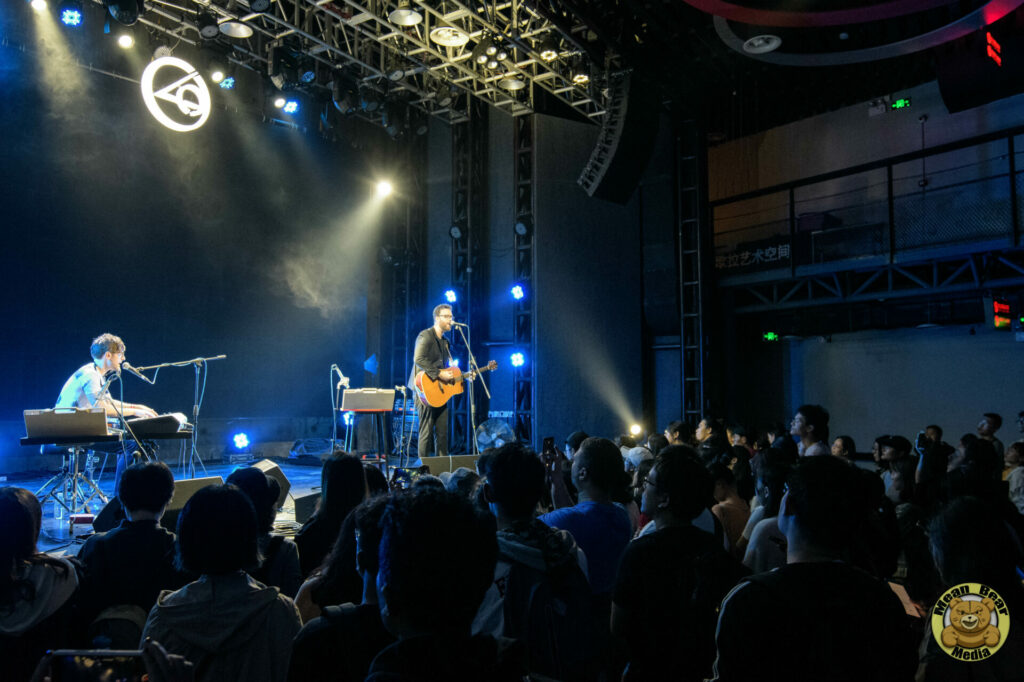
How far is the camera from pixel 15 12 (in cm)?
839

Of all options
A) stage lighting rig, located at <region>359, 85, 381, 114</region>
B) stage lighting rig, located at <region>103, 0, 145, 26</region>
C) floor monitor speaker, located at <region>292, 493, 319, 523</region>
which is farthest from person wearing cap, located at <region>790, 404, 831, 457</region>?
stage lighting rig, located at <region>359, 85, 381, 114</region>

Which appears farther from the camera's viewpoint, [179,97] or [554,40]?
[554,40]

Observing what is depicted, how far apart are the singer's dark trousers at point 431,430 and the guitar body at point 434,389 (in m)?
0.07

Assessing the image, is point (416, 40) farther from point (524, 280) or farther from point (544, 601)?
point (544, 601)

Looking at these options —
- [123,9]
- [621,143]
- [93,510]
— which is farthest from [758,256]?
[93,510]

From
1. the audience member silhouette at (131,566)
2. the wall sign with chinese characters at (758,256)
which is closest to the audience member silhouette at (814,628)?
the audience member silhouette at (131,566)

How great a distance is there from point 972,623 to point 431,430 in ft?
21.3

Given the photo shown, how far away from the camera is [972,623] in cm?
204

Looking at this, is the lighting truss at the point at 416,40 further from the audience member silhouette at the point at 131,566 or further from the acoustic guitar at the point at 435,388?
the audience member silhouette at the point at 131,566

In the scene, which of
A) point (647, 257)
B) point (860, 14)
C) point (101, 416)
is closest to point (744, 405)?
point (647, 257)

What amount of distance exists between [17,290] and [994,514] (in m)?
10.0

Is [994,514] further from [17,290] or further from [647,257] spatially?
[647,257]

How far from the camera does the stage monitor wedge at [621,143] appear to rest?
1002 cm

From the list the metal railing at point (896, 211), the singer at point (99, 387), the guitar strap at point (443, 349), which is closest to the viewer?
the singer at point (99, 387)
